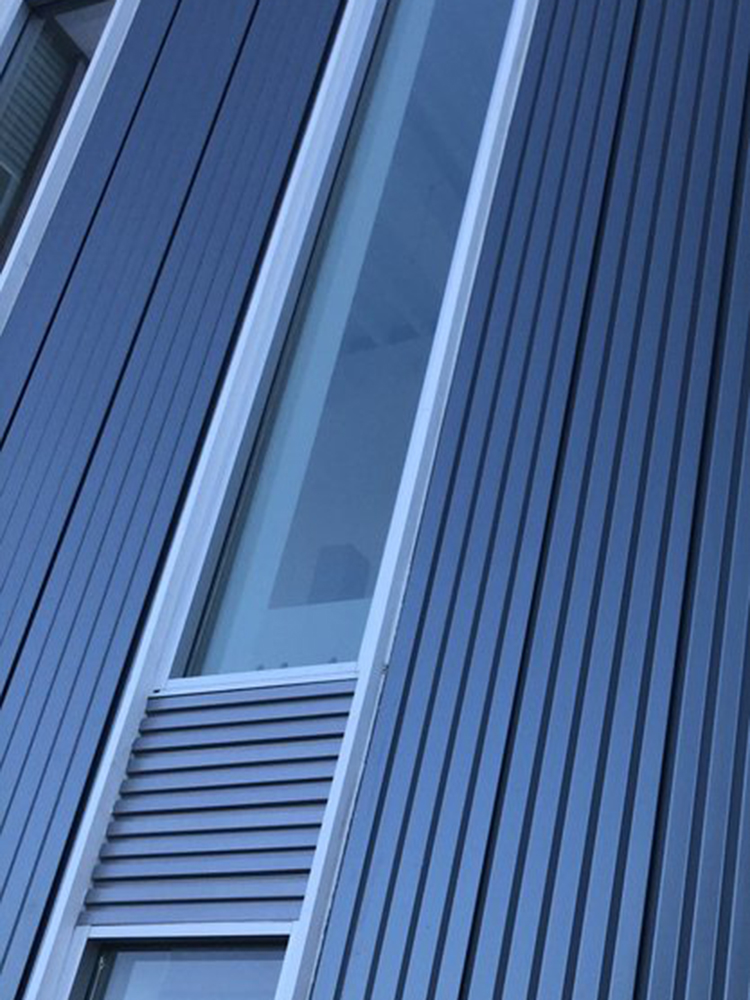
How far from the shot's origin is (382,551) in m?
5.12

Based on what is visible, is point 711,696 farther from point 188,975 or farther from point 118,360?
point 118,360

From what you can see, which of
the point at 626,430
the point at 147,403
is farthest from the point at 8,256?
the point at 626,430

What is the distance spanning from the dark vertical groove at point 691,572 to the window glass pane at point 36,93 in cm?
283

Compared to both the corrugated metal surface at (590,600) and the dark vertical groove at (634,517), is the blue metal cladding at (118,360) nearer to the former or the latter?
the corrugated metal surface at (590,600)

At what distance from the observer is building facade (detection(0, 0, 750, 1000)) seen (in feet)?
13.9

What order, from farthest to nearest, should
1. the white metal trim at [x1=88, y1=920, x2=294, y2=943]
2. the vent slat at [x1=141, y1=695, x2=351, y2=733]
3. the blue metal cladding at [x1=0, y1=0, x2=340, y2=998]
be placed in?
the blue metal cladding at [x1=0, y1=0, x2=340, y2=998] → the vent slat at [x1=141, y1=695, x2=351, y2=733] → the white metal trim at [x1=88, y1=920, x2=294, y2=943]

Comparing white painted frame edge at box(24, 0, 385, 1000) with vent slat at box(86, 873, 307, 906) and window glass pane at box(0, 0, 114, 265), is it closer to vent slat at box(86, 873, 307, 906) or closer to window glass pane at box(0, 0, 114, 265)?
vent slat at box(86, 873, 307, 906)

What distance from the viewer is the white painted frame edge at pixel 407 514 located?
14.6 feet

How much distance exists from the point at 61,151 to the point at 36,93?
52cm

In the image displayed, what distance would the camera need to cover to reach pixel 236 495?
552 cm

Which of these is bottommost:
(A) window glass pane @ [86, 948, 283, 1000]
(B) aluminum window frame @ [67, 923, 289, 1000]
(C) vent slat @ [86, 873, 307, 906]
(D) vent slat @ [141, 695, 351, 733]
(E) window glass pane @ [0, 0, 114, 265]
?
(A) window glass pane @ [86, 948, 283, 1000]

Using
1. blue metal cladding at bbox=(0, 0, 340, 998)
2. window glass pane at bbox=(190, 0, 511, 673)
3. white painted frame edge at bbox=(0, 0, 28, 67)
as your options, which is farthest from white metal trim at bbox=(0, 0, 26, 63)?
window glass pane at bbox=(190, 0, 511, 673)

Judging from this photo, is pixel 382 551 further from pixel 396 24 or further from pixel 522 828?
pixel 396 24

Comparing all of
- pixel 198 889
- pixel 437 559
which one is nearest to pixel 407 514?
pixel 437 559
